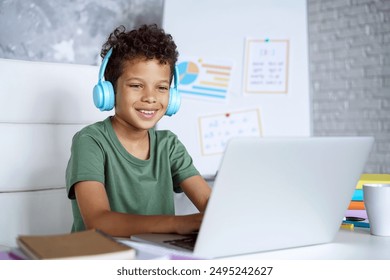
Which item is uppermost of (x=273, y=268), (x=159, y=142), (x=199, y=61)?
(x=199, y=61)

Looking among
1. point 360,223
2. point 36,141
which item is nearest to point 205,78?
point 36,141

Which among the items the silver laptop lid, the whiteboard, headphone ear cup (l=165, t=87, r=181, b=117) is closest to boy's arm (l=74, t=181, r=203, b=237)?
the silver laptop lid

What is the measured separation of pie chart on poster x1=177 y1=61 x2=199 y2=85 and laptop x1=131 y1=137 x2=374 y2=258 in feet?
5.25

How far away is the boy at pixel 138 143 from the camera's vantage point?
139 cm

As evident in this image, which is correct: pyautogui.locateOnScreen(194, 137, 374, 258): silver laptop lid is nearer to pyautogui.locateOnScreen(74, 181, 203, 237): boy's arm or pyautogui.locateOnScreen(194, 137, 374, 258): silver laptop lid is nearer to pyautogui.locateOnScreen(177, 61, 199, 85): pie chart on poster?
pyautogui.locateOnScreen(74, 181, 203, 237): boy's arm

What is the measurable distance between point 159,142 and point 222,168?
2.40ft

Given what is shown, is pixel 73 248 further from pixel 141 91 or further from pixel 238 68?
pixel 238 68

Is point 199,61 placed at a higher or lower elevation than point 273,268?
higher

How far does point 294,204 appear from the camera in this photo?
910 millimetres

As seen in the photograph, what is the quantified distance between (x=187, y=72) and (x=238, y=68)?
25 centimetres

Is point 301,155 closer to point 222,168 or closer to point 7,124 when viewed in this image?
point 222,168

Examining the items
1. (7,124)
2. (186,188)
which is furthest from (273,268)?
(7,124)

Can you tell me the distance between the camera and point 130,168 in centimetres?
142

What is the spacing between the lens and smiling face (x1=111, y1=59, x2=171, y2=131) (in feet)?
4.61
